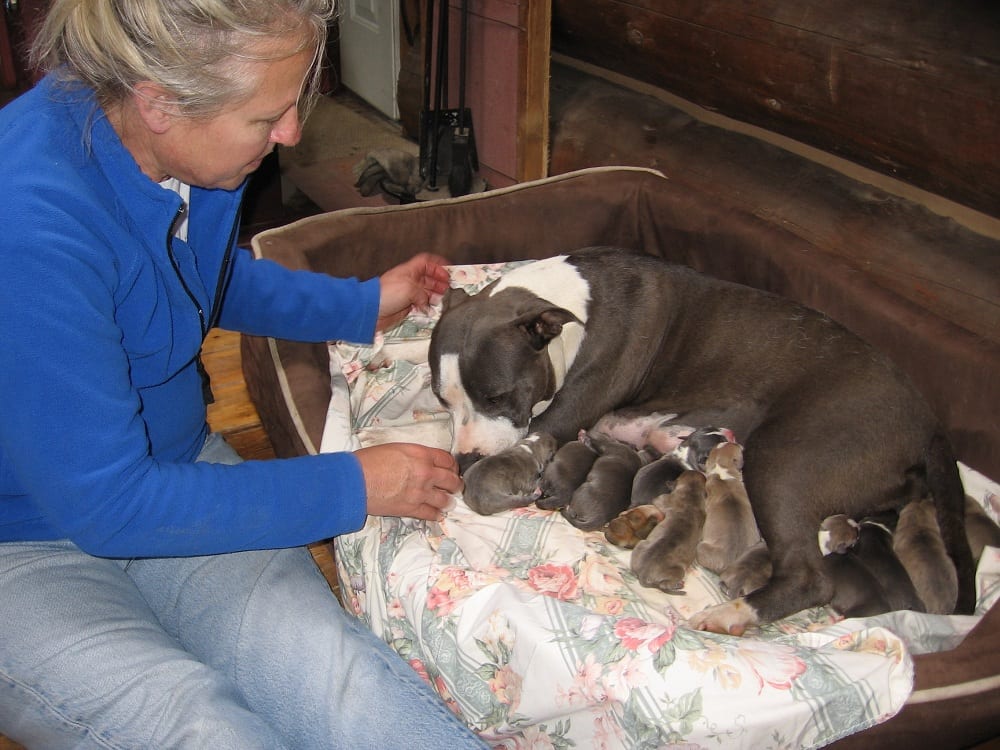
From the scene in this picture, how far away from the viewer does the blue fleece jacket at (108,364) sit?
4.64ft

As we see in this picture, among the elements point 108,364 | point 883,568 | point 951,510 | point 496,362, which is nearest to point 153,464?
point 108,364

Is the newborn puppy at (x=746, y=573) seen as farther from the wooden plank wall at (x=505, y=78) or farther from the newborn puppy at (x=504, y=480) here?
the wooden plank wall at (x=505, y=78)

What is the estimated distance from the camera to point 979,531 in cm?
236

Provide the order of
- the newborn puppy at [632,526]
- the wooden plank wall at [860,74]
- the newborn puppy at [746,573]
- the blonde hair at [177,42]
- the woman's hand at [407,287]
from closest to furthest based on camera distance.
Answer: the blonde hair at [177,42]
the newborn puppy at [746,573]
the newborn puppy at [632,526]
the woman's hand at [407,287]
the wooden plank wall at [860,74]

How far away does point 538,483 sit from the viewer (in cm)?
245

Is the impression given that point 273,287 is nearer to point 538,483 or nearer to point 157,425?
point 157,425

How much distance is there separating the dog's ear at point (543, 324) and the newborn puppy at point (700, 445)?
0.45 m

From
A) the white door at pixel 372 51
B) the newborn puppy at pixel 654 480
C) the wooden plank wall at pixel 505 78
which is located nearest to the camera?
the newborn puppy at pixel 654 480

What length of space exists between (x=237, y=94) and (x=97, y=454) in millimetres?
627

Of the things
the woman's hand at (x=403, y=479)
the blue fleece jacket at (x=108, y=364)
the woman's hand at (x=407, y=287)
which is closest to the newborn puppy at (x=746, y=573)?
the woman's hand at (x=403, y=479)

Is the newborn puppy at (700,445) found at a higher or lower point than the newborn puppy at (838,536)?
higher

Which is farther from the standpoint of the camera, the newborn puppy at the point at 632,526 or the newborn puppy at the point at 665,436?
the newborn puppy at the point at 665,436

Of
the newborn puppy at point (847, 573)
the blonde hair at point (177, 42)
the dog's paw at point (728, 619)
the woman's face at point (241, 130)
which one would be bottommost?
the dog's paw at point (728, 619)

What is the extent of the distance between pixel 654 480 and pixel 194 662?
1.29 meters
